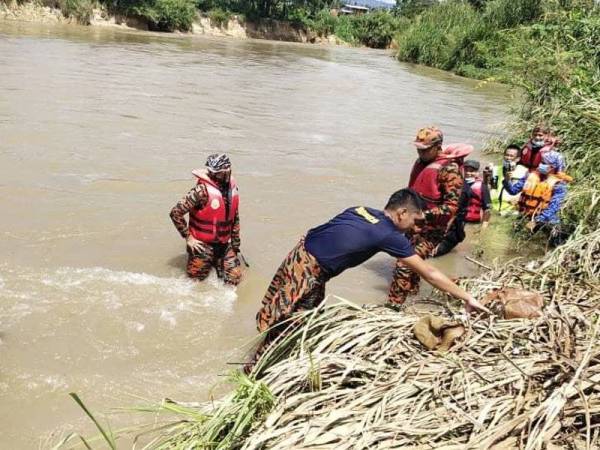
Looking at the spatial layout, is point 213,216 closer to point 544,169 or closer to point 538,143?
point 544,169

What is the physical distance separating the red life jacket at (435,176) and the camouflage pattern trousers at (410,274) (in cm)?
21

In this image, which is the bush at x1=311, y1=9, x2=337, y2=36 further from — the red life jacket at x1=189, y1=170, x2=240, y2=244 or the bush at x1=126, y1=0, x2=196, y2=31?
the red life jacket at x1=189, y1=170, x2=240, y2=244

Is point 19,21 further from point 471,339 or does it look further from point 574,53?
point 471,339

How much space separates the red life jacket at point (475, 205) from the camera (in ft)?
25.0

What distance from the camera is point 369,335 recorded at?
3.09 meters

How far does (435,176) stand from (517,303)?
7.35ft

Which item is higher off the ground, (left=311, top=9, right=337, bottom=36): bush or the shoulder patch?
(left=311, top=9, right=337, bottom=36): bush

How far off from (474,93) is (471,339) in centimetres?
2288

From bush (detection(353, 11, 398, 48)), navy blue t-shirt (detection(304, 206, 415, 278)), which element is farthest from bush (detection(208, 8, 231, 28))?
navy blue t-shirt (detection(304, 206, 415, 278))

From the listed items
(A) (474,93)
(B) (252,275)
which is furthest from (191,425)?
(A) (474,93)

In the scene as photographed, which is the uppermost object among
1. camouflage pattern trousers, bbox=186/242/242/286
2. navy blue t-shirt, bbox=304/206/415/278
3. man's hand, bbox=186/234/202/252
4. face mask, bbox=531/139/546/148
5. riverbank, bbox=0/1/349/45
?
riverbank, bbox=0/1/349/45

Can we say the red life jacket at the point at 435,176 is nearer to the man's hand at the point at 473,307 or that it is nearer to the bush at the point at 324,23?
the man's hand at the point at 473,307

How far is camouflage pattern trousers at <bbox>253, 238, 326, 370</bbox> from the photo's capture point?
3.82 metres

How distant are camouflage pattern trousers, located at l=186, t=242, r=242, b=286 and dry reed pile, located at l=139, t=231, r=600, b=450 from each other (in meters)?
2.56
